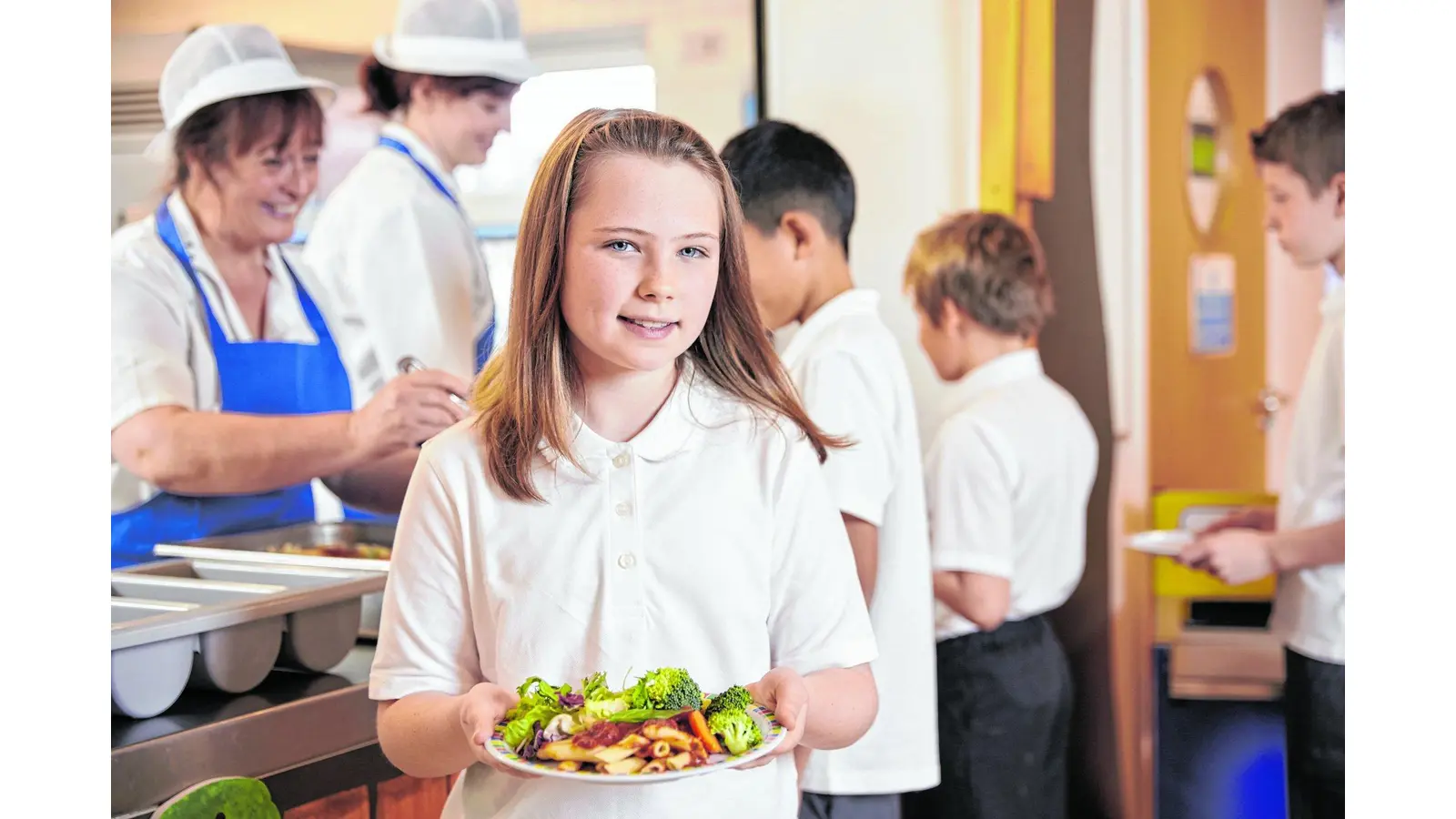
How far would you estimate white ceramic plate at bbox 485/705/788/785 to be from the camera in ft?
3.69

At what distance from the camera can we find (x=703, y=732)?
1.19 metres

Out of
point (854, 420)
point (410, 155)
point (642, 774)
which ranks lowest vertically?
point (642, 774)

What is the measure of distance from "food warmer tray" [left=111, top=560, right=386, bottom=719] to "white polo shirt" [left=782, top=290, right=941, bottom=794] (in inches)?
30.2

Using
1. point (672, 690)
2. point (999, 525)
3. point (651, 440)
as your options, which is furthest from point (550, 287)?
point (999, 525)

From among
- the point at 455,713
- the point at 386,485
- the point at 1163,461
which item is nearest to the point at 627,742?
the point at 455,713

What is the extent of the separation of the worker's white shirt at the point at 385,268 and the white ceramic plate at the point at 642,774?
1.69 metres

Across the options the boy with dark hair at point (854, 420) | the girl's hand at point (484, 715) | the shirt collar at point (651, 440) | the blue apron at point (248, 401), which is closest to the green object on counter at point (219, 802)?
the girl's hand at point (484, 715)

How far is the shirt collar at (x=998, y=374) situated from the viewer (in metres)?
2.60

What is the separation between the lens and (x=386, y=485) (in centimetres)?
273

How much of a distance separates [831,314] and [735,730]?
1106mm

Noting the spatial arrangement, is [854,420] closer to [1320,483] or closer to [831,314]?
[831,314]

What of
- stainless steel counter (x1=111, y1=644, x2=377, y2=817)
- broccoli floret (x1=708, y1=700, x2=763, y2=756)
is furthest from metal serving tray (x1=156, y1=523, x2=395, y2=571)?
broccoli floret (x1=708, y1=700, x2=763, y2=756)
